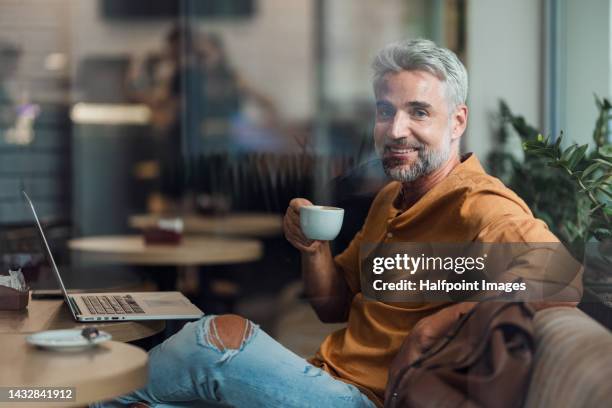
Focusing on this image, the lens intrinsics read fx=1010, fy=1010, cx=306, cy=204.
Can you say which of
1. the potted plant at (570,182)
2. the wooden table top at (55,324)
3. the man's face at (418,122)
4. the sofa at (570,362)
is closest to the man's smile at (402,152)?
the man's face at (418,122)

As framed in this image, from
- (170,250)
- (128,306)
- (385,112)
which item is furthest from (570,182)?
(170,250)

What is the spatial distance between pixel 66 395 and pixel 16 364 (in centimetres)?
17

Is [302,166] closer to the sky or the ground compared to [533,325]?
closer to the sky

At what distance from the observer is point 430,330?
1811 millimetres

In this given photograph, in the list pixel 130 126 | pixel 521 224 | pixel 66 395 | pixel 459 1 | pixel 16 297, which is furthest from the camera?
pixel 130 126

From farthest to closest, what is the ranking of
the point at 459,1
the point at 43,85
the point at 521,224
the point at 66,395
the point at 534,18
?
the point at 43,85 → the point at 459,1 → the point at 534,18 → the point at 521,224 → the point at 66,395

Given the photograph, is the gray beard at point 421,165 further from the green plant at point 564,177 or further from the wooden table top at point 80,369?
the wooden table top at point 80,369

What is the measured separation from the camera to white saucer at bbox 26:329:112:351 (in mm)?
1634

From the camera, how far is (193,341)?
77.6 inches

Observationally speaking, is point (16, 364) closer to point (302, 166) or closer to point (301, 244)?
point (301, 244)

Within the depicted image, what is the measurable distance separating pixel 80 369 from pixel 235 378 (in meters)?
0.46

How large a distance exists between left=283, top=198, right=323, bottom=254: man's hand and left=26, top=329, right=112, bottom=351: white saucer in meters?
0.56

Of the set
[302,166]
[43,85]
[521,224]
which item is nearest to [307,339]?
[302,166]

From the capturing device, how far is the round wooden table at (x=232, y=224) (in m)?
2.69
